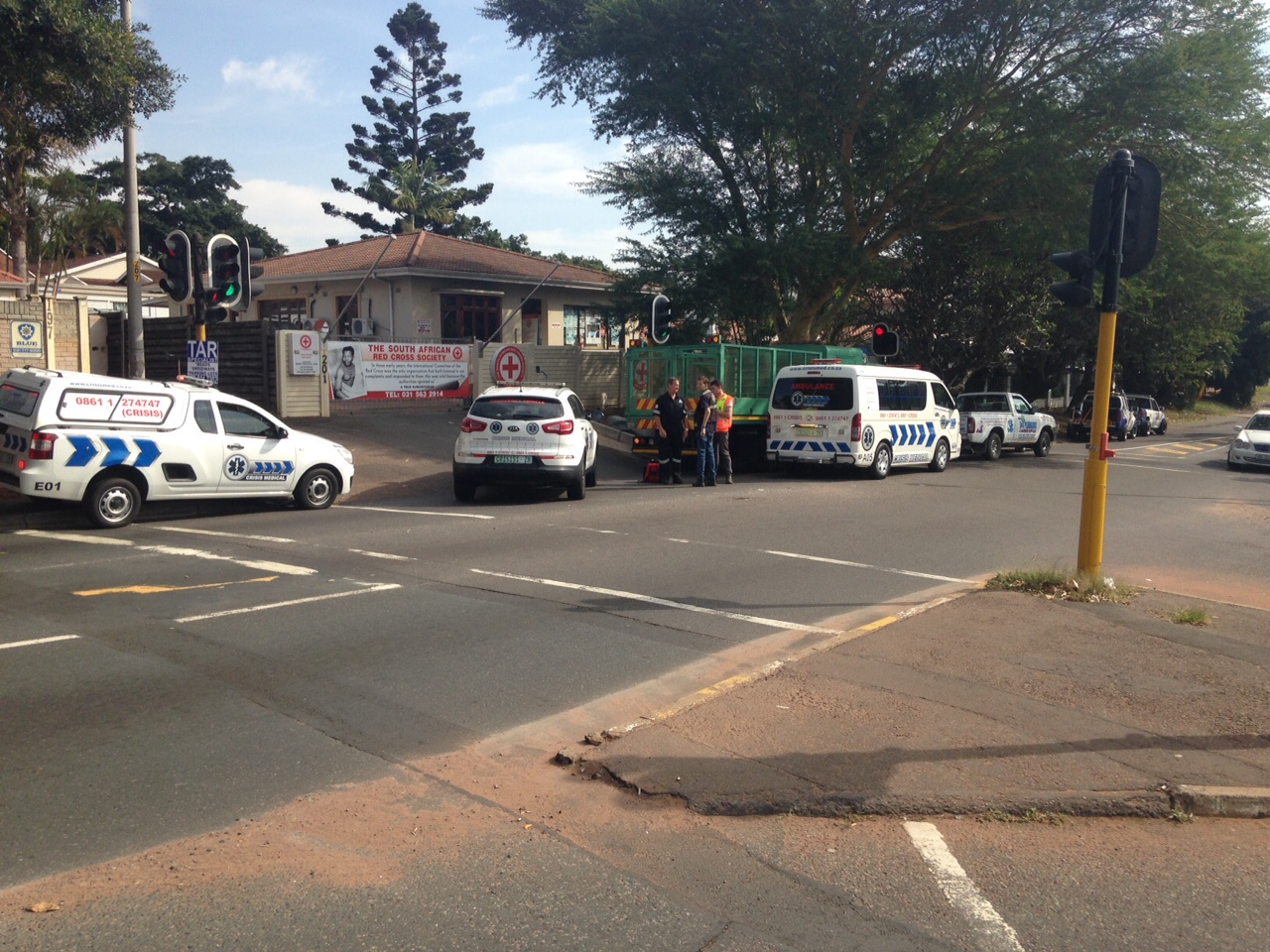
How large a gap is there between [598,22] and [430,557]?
19.6 meters

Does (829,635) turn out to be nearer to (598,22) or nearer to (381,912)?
(381,912)

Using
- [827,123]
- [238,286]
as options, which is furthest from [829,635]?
[827,123]

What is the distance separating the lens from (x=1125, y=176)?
8.69 metres

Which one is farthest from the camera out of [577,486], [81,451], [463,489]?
[577,486]

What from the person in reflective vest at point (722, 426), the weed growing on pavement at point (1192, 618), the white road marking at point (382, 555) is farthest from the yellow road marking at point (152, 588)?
the person in reflective vest at point (722, 426)

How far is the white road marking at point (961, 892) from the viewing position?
3.84 metres

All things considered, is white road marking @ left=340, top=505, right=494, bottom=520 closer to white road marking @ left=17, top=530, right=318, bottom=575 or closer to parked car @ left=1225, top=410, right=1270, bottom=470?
white road marking @ left=17, top=530, right=318, bottom=575

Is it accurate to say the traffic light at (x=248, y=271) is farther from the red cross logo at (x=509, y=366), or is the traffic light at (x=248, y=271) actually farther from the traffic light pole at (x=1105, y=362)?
the traffic light pole at (x=1105, y=362)

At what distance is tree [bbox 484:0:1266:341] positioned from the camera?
2459 centimetres

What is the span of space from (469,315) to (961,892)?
2892 centimetres

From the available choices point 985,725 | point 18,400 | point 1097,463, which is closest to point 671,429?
point 18,400

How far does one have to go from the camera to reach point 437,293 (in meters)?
30.4

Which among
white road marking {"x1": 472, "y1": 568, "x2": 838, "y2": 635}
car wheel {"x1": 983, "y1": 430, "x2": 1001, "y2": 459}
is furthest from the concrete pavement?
car wheel {"x1": 983, "y1": 430, "x2": 1001, "y2": 459}

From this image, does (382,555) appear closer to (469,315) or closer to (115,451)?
(115,451)
